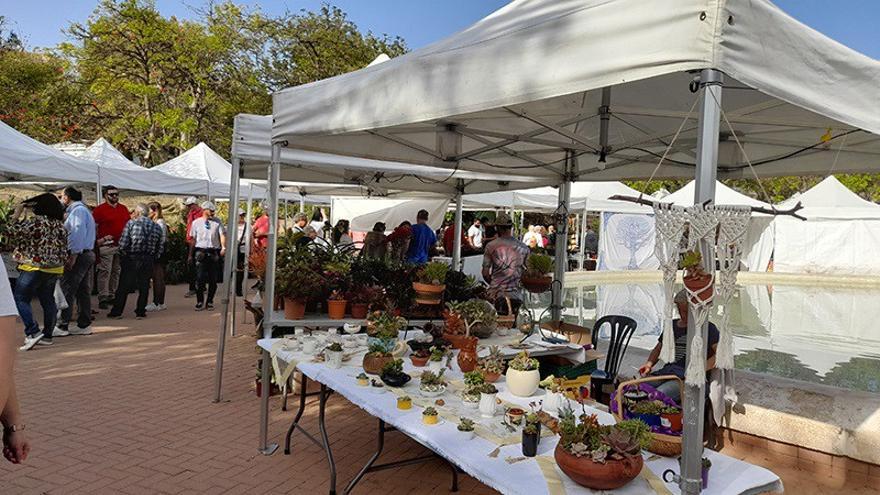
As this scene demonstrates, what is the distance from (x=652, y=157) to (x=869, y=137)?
1648mm

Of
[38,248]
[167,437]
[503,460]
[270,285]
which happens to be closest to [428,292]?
[270,285]

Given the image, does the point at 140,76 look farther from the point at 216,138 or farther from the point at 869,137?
the point at 869,137

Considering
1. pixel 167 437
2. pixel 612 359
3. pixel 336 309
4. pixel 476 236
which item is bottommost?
pixel 167 437

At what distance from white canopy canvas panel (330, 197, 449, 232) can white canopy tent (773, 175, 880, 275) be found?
13.0 meters

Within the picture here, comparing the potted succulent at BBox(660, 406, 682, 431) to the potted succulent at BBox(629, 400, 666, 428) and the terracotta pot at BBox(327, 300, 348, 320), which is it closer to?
the potted succulent at BBox(629, 400, 666, 428)

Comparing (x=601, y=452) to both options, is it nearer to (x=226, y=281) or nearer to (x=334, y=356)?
(x=334, y=356)

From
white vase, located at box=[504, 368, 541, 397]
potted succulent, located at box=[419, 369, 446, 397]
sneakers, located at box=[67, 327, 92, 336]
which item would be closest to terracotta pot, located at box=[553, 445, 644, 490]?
white vase, located at box=[504, 368, 541, 397]

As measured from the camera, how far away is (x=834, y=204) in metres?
20.0

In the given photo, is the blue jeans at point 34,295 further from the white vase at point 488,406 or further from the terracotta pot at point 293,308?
the white vase at point 488,406

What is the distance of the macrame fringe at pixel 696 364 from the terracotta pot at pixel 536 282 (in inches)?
131

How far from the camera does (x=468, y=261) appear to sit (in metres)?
12.2

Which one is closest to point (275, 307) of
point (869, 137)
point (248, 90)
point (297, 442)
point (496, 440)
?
point (297, 442)

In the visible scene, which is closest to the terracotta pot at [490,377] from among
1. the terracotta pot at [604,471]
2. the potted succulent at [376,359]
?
the potted succulent at [376,359]

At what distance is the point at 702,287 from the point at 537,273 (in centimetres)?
334
